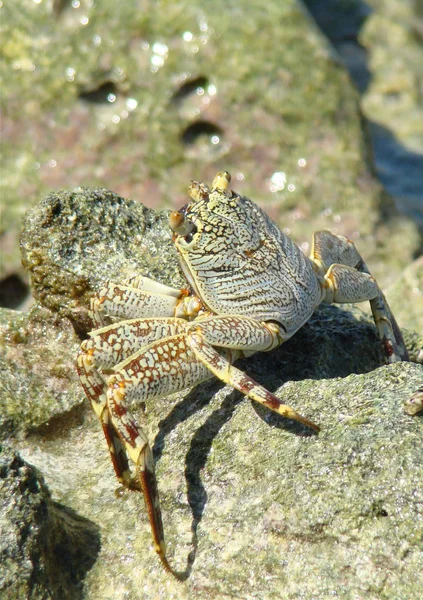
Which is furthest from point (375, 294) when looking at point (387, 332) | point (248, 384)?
point (248, 384)

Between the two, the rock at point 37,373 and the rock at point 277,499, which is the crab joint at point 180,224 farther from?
the rock at point 37,373

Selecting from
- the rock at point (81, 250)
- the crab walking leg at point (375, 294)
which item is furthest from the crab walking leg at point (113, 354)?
the crab walking leg at point (375, 294)

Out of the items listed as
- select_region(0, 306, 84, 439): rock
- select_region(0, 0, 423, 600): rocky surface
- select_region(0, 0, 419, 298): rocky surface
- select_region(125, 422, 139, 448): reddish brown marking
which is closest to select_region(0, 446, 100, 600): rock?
select_region(0, 0, 423, 600): rocky surface

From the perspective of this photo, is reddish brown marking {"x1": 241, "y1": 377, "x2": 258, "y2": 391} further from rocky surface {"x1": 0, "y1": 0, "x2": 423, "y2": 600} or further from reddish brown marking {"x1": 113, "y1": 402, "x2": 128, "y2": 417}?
reddish brown marking {"x1": 113, "y1": 402, "x2": 128, "y2": 417}

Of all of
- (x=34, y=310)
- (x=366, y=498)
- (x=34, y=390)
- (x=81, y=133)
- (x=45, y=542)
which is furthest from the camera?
(x=81, y=133)

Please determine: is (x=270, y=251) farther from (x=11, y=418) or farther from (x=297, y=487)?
(x=11, y=418)

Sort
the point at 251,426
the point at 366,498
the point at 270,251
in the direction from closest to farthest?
1. the point at 366,498
2. the point at 251,426
3. the point at 270,251

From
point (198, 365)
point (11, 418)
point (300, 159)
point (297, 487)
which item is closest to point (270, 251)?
point (198, 365)

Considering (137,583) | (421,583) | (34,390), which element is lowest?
(34,390)
